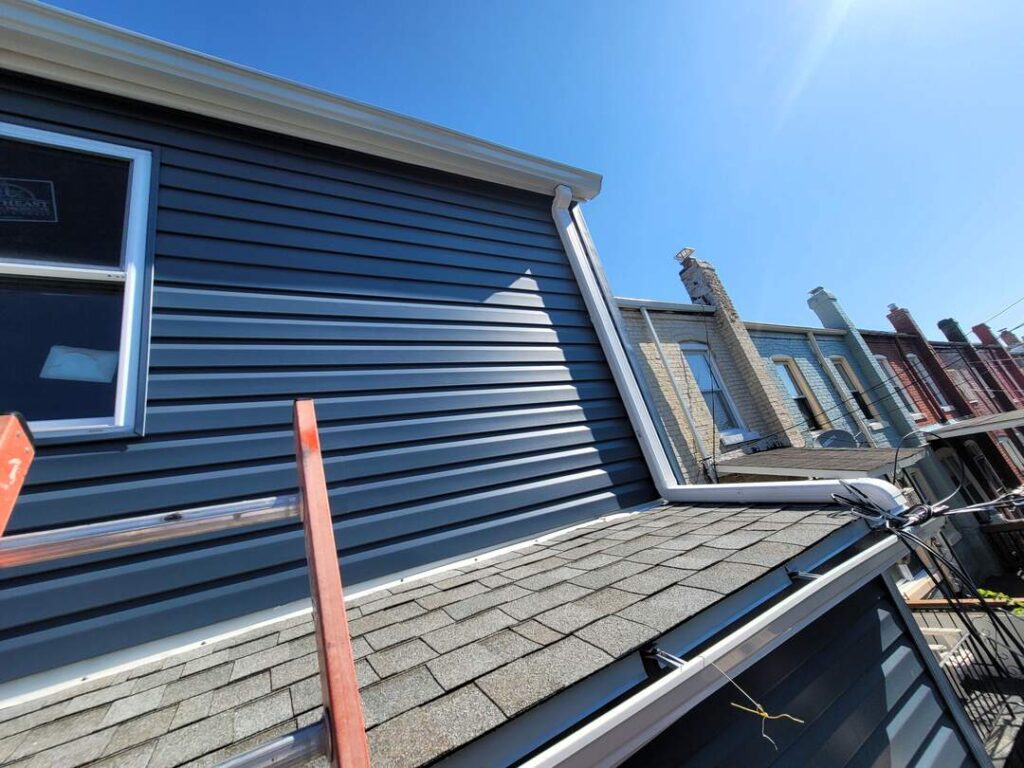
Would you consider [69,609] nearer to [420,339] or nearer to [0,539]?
[0,539]

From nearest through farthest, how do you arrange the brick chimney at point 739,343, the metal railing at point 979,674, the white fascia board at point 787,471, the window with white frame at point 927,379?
the metal railing at point 979,674 < the white fascia board at point 787,471 < the brick chimney at point 739,343 < the window with white frame at point 927,379

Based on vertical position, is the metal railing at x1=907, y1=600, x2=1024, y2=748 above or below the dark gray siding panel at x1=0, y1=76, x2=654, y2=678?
below

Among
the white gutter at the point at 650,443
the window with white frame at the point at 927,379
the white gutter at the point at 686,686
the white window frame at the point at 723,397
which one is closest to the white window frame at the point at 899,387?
the window with white frame at the point at 927,379

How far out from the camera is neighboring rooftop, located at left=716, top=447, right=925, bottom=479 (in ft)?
18.6

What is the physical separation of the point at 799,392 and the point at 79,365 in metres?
11.7

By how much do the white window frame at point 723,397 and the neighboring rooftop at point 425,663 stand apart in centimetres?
587

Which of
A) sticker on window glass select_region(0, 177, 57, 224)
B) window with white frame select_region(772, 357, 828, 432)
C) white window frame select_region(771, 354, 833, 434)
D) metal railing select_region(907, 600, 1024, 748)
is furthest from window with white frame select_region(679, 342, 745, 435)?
sticker on window glass select_region(0, 177, 57, 224)

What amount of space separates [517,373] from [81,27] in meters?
3.18

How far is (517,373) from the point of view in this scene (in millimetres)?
3053

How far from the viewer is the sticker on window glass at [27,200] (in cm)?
203

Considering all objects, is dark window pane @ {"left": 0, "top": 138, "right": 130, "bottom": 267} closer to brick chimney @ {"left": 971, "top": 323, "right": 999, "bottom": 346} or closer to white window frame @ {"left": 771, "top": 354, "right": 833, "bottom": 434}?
white window frame @ {"left": 771, "top": 354, "right": 833, "bottom": 434}

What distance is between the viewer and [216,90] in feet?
8.30

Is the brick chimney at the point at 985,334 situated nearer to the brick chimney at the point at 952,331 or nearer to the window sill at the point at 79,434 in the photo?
the brick chimney at the point at 952,331

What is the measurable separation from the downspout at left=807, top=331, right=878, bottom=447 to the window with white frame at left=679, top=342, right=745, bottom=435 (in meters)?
3.97
